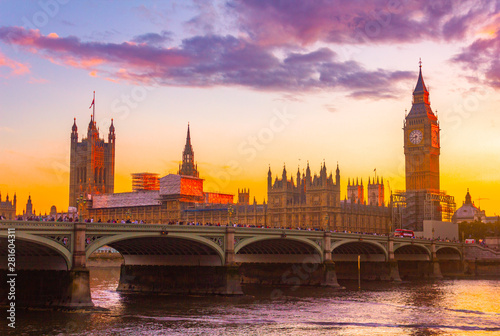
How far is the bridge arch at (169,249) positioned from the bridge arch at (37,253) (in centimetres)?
604

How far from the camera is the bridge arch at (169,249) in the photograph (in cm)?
6625

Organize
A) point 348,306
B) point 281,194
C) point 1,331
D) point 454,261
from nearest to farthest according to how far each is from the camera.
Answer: point 1,331 → point 348,306 → point 454,261 → point 281,194

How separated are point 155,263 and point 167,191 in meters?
106

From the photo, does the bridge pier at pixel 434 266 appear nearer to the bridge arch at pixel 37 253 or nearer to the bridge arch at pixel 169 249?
the bridge arch at pixel 169 249

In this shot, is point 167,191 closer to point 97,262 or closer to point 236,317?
point 97,262

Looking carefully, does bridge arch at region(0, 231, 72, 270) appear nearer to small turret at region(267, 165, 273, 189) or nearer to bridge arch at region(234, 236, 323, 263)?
bridge arch at region(234, 236, 323, 263)

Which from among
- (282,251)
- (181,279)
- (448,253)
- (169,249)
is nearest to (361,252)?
(282,251)

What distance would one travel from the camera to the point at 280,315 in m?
58.0

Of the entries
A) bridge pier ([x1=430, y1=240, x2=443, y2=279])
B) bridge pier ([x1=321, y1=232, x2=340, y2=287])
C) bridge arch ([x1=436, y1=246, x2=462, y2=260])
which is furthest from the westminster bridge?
bridge arch ([x1=436, y1=246, x2=462, y2=260])

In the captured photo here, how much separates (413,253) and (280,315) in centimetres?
6691

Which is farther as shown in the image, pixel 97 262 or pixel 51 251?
pixel 97 262

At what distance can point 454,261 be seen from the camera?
430 feet

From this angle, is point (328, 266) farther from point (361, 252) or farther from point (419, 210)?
point (419, 210)

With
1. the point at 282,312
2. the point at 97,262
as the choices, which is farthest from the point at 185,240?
the point at 97,262
